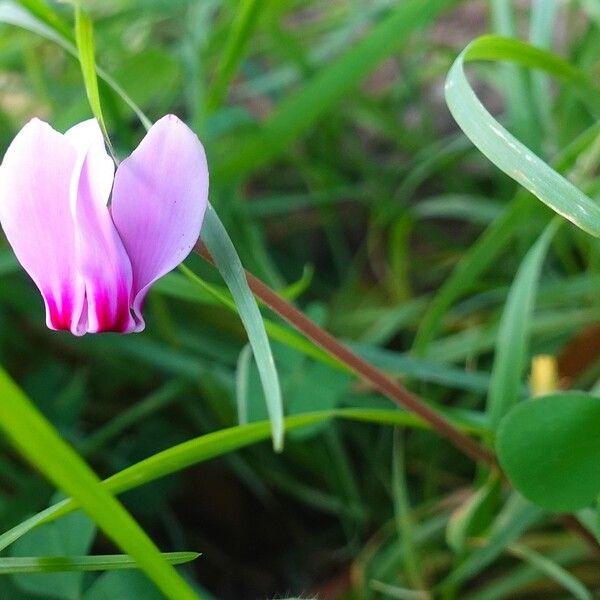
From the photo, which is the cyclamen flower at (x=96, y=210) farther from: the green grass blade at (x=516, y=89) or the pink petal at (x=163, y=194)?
the green grass blade at (x=516, y=89)

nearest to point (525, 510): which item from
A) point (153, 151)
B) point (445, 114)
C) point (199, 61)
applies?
point (153, 151)

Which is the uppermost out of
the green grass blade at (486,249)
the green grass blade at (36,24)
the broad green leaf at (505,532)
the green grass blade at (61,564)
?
the green grass blade at (36,24)

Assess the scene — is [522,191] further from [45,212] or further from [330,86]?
[45,212]

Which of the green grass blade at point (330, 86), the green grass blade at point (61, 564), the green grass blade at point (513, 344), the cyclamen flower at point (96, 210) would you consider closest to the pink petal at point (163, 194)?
the cyclamen flower at point (96, 210)

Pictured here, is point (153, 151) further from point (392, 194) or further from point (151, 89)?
point (392, 194)

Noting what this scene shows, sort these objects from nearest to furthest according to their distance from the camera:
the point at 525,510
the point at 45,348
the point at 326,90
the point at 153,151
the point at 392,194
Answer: the point at 153,151, the point at 525,510, the point at 326,90, the point at 45,348, the point at 392,194

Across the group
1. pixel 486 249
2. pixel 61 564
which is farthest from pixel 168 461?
pixel 486 249

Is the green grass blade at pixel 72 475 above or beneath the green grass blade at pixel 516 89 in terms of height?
beneath
